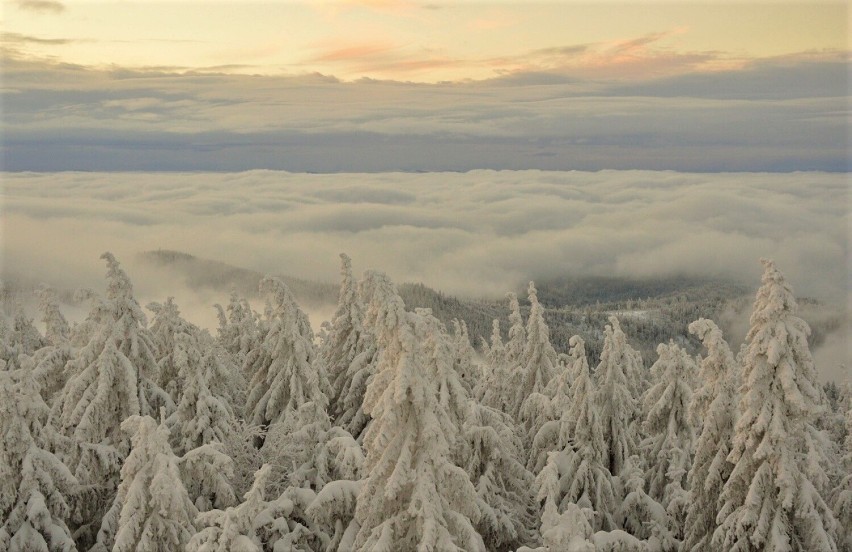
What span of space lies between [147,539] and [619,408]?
16.5 m

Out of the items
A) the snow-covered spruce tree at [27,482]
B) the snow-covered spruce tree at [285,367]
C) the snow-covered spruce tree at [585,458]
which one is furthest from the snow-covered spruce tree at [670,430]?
the snow-covered spruce tree at [27,482]

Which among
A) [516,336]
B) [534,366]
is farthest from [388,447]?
[516,336]

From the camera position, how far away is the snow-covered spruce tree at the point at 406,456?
1517 centimetres

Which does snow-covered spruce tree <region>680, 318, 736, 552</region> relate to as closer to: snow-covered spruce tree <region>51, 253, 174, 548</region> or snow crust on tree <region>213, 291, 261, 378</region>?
snow-covered spruce tree <region>51, 253, 174, 548</region>

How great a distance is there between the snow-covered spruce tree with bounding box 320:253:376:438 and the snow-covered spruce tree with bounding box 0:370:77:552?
38.2 ft

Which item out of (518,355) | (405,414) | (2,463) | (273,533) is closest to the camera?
(405,414)

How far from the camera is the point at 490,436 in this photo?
21.9m

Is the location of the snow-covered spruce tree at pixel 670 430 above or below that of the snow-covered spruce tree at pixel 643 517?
above

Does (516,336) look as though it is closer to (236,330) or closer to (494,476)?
(494,476)

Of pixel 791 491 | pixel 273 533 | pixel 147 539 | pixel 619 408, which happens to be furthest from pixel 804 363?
pixel 147 539

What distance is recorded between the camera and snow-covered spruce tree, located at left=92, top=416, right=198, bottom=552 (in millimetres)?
15844

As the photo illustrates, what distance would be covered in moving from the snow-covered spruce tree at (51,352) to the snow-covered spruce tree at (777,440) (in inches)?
808

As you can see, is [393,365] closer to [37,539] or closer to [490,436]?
[490,436]

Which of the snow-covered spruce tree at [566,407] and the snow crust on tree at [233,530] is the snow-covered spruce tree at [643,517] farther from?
the snow crust on tree at [233,530]
